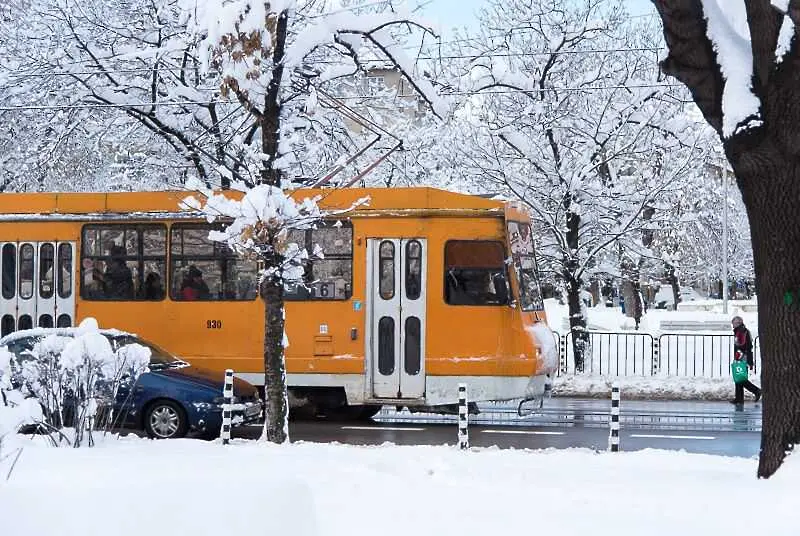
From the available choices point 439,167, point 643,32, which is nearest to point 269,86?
point 643,32

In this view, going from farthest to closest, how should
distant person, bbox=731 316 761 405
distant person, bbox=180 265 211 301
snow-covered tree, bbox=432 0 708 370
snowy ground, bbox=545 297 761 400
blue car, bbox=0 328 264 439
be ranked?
snow-covered tree, bbox=432 0 708 370 → snowy ground, bbox=545 297 761 400 → distant person, bbox=731 316 761 405 → distant person, bbox=180 265 211 301 → blue car, bbox=0 328 264 439

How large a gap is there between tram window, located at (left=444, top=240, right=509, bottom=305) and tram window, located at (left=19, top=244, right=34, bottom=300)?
21.3ft

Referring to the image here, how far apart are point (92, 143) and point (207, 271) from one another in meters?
7.38

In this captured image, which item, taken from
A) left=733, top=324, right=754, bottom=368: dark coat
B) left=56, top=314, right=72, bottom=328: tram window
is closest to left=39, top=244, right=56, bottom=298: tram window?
left=56, top=314, right=72, bottom=328: tram window

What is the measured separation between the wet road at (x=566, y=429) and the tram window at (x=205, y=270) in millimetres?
2058

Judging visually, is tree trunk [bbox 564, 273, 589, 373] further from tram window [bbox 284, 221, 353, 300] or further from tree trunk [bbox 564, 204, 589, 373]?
tram window [bbox 284, 221, 353, 300]

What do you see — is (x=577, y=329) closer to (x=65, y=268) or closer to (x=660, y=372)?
(x=660, y=372)

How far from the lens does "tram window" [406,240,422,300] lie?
16.0 m

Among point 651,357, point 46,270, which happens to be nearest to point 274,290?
point 46,270

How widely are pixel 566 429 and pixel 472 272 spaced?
2.58 m

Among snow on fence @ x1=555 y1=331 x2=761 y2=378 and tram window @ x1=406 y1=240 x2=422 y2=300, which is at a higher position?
tram window @ x1=406 y1=240 x2=422 y2=300

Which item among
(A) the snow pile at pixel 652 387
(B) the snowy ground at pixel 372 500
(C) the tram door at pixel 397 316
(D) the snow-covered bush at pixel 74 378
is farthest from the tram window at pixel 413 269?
(B) the snowy ground at pixel 372 500

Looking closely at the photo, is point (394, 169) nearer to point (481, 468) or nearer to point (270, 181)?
point (270, 181)

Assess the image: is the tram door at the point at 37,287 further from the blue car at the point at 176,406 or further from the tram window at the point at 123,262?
the blue car at the point at 176,406
